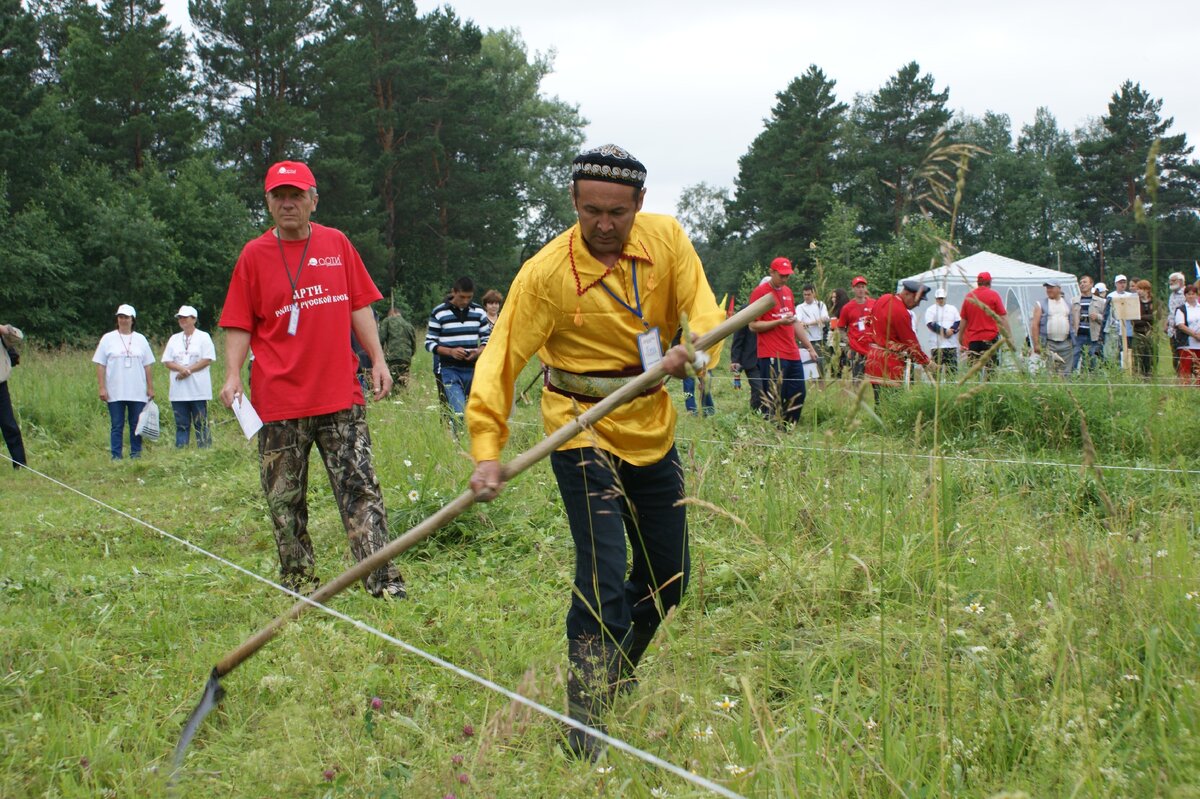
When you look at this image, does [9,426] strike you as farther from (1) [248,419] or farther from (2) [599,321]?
(2) [599,321]

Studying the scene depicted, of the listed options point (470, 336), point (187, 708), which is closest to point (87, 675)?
point (187, 708)

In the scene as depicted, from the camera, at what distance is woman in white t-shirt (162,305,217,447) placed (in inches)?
453

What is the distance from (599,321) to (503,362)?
32 cm

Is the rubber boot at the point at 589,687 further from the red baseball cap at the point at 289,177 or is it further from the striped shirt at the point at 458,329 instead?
the striped shirt at the point at 458,329

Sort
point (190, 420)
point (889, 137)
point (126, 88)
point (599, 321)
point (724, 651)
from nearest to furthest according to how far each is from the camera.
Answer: point (599, 321)
point (724, 651)
point (190, 420)
point (126, 88)
point (889, 137)

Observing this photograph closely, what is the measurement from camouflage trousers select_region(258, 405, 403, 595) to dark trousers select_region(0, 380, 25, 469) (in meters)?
5.96

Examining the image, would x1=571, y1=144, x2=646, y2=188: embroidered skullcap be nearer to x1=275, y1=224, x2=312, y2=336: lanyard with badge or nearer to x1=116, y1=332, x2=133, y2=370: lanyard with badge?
x1=275, y1=224, x2=312, y2=336: lanyard with badge

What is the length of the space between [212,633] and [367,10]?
44.0m

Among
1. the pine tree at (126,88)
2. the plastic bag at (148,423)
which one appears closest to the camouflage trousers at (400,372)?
the plastic bag at (148,423)

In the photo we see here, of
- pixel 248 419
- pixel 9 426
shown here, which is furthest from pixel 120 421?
pixel 248 419

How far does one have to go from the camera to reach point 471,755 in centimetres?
279

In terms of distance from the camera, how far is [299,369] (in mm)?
4660

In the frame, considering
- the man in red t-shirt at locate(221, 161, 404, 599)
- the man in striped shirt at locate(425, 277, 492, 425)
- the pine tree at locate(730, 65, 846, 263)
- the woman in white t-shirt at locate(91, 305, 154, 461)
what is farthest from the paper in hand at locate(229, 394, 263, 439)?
the pine tree at locate(730, 65, 846, 263)

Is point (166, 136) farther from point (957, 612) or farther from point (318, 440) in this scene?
point (957, 612)
